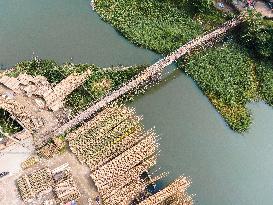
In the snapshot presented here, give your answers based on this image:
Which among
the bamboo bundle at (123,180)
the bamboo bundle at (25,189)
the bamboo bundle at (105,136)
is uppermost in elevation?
the bamboo bundle at (105,136)

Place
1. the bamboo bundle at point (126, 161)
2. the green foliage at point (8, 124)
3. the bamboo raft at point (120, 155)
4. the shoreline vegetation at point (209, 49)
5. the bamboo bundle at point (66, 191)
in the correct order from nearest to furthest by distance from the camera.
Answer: the bamboo bundle at point (66, 191)
the bamboo raft at point (120, 155)
the bamboo bundle at point (126, 161)
the green foliage at point (8, 124)
the shoreline vegetation at point (209, 49)

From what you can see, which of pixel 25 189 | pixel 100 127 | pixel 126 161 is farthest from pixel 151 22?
pixel 25 189

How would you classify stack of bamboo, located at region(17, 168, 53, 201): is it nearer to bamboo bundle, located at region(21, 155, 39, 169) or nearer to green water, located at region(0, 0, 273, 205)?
bamboo bundle, located at region(21, 155, 39, 169)

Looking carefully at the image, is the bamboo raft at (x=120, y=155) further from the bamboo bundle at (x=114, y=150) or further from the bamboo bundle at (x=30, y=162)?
the bamboo bundle at (x=30, y=162)

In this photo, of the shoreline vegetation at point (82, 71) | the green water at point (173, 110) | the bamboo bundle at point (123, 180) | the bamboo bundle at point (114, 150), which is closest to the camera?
the bamboo bundle at point (123, 180)

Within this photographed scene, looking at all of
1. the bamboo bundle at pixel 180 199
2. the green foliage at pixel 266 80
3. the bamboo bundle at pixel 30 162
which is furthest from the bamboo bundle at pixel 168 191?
the green foliage at pixel 266 80

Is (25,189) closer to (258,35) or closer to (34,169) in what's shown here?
(34,169)

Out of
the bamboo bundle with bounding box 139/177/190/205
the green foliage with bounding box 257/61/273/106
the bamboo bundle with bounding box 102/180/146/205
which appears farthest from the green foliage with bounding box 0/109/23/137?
the green foliage with bounding box 257/61/273/106
